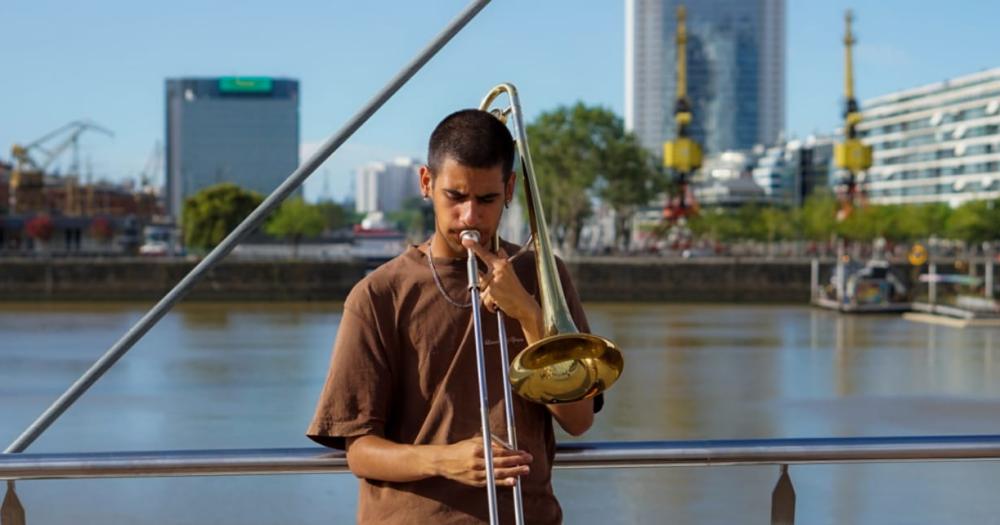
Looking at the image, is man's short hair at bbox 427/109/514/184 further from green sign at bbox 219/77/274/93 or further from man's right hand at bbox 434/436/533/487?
green sign at bbox 219/77/274/93

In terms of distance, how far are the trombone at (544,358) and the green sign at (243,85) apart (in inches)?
5041

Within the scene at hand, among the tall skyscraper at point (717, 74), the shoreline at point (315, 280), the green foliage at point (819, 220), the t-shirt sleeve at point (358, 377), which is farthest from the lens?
the tall skyscraper at point (717, 74)

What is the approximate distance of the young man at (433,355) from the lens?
7.11 ft

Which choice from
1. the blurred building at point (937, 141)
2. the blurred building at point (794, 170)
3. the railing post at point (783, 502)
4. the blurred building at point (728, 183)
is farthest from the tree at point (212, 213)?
the railing post at point (783, 502)

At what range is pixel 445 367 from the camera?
87.4 inches

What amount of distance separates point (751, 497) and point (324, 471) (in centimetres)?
963

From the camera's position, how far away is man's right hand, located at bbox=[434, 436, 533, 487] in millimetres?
2082

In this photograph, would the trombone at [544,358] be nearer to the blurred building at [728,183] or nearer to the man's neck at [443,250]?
the man's neck at [443,250]

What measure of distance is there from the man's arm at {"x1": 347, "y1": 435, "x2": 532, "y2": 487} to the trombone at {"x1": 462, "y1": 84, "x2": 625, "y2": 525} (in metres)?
0.02

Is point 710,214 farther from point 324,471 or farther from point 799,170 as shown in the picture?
point 324,471

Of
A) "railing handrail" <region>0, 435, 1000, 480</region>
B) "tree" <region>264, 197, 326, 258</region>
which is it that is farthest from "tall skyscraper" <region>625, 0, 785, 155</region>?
"railing handrail" <region>0, 435, 1000, 480</region>

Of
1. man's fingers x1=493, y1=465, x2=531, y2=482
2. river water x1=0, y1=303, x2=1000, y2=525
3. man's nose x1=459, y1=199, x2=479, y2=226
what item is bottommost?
river water x1=0, y1=303, x2=1000, y2=525

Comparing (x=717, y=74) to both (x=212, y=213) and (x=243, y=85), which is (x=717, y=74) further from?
(x=212, y=213)

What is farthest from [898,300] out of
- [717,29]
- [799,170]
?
[717,29]
